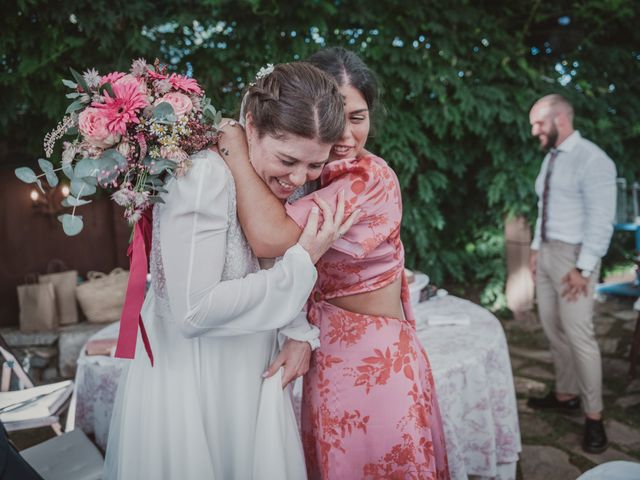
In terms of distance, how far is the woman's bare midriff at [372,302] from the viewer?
5.19ft

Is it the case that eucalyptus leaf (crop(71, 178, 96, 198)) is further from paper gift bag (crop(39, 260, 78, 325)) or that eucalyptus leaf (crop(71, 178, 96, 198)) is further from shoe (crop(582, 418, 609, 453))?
paper gift bag (crop(39, 260, 78, 325))

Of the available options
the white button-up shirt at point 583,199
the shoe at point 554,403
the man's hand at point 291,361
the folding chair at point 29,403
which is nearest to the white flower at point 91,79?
the man's hand at point 291,361

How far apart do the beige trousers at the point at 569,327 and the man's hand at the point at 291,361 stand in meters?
2.39

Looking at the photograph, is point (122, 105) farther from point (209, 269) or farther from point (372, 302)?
point (372, 302)

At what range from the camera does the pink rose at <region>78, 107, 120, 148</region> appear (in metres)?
1.22

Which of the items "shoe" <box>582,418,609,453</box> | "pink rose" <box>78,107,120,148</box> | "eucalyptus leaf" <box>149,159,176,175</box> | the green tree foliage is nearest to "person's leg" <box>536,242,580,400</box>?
"shoe" <box>582,418,609,453</box>

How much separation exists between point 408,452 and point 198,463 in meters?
0.61

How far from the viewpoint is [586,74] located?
219 inches

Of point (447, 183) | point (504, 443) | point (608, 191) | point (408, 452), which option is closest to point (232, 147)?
point (408, 452)

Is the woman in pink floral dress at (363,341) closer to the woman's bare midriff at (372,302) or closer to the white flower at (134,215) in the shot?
the woman's bare midriff at (372,302)

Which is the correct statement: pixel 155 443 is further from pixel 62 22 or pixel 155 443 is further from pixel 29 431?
pixel 62 22

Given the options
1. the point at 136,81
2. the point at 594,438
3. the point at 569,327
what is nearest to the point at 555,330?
the point at 569,327

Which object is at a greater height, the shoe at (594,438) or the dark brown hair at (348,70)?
the dark brown hair at (348,70)

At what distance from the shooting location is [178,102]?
1298 mm
